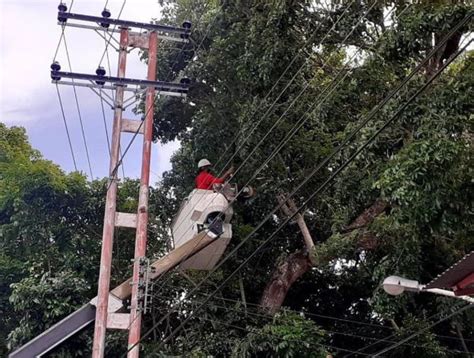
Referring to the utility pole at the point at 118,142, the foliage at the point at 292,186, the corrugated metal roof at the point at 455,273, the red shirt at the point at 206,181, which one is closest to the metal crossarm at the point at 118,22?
the utility pole at the point at 118,142

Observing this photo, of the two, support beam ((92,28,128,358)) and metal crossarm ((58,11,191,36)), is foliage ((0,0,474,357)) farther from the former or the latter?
metal crossarm ((58,11,191,36))

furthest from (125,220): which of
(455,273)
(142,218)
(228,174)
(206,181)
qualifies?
(455,273)

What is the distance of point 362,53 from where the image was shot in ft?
31.7

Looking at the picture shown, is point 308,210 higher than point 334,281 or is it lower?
higher

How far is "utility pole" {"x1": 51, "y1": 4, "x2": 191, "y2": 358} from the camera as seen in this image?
7598mm

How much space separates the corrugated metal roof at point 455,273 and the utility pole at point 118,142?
358 centimetres

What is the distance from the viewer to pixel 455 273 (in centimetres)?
531

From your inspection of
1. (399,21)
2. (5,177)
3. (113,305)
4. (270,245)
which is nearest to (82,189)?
(5,177)

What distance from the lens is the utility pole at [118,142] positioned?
760 centimetres

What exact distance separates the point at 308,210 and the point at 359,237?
86.5 inches

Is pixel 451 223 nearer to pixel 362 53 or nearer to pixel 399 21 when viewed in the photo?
pixel 399 21

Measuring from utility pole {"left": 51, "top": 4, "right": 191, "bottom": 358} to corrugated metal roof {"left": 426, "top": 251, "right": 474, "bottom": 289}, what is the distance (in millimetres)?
3576

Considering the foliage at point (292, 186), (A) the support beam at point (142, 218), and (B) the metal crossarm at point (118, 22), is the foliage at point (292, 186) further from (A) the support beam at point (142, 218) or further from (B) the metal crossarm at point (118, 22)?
(B) the metal crossarm at point (118, 22)

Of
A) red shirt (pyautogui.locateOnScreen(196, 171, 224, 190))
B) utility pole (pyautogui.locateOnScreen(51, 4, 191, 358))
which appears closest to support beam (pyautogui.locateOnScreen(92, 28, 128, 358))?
utility pole (pyautogui.locateOnScreen(51, 4, 191, 358))
